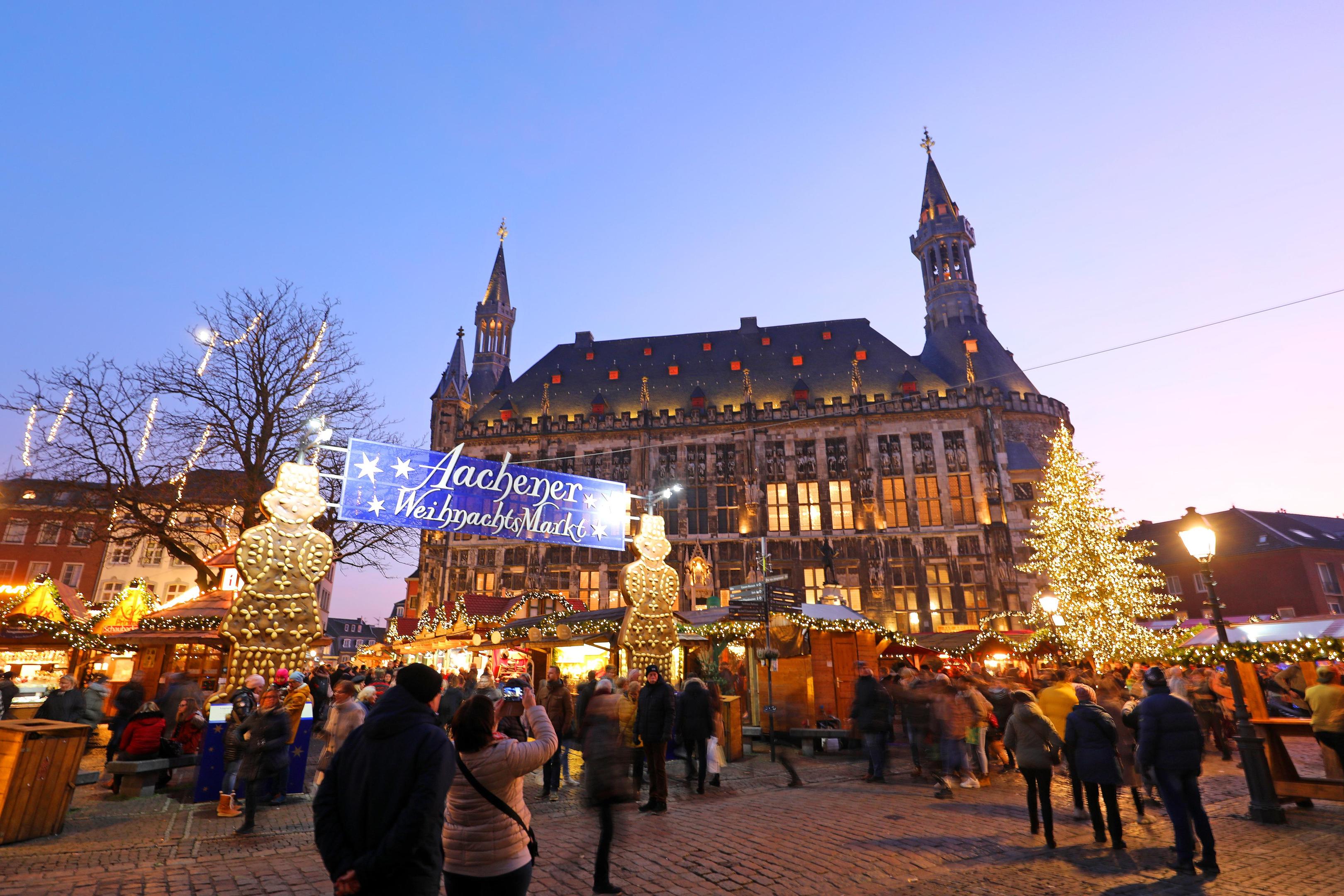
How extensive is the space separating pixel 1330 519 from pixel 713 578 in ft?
171

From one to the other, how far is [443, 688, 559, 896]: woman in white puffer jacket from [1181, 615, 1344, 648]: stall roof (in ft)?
46.5

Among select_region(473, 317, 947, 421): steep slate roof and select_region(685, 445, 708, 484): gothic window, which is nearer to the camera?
select_region(685, 445, 708, 484): gothic window

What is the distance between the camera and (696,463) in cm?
3734

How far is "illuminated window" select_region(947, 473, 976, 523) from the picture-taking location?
33.9 meters

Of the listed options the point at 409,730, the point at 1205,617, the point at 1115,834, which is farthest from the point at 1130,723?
the point at 1205,617

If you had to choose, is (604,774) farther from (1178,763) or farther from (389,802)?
(1178,763)

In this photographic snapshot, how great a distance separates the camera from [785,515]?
35.6m

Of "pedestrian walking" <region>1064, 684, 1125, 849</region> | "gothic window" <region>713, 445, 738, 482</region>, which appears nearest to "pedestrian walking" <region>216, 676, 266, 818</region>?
"pedestrian walking" <region>1064, 684, 1125, 849</region>

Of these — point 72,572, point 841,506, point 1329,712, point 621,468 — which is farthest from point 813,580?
point 72,572

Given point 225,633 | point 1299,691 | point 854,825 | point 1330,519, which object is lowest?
point 854,825

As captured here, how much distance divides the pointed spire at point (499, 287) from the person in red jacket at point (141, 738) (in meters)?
42.4

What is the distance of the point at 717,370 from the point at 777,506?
35.5 ft

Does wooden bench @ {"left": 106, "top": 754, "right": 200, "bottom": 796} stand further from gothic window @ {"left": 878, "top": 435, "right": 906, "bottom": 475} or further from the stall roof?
gothic window @ {"left": 878, "top": 435, "right": 906, "bottom": 475}

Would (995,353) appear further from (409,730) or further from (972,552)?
(409,730)
